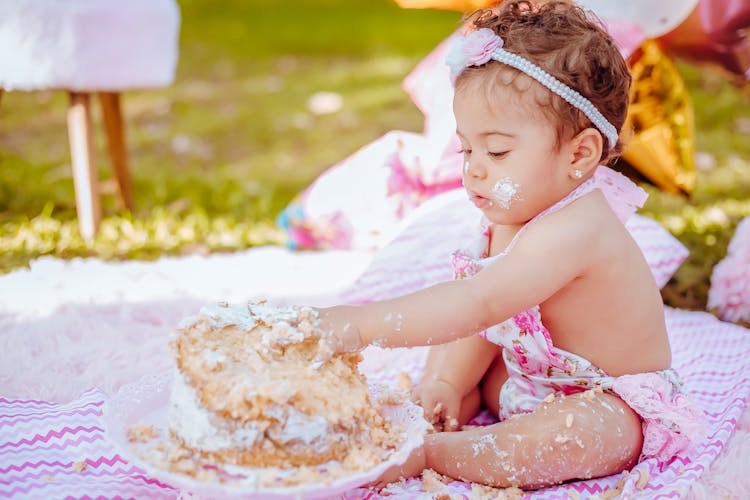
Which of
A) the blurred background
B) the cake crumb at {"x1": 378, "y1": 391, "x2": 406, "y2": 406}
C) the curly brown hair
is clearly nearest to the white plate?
the cake crumb at {"x1": 378, "y1": 391, "x2": 406, "y2": 406}

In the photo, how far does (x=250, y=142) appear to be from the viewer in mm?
4418

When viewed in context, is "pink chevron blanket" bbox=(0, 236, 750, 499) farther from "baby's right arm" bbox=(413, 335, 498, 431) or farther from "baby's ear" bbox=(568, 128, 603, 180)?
"baby's ear" bbox=(568, 128, 603, 180)

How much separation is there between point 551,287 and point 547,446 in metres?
0.29

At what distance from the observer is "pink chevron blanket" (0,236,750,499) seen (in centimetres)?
151

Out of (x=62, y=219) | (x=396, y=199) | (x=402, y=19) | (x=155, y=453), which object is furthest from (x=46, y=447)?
(x=402, y=19)

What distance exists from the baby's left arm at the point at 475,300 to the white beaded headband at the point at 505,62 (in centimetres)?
22

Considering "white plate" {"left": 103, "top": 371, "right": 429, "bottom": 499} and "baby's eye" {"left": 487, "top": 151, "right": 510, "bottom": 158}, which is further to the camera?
"baby's eye" {"left": 487, "top": 151, "right": 510, "bottom": 158}

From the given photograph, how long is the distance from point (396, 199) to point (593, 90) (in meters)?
1.23

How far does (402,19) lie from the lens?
782 centimetres

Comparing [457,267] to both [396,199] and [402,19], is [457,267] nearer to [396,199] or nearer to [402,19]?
[396,199]

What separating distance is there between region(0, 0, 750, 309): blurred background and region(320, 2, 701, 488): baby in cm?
95

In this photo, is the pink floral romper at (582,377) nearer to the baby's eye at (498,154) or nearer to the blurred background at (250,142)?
the baby's eye at (498,154)

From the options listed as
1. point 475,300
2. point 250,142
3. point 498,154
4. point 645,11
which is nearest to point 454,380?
point 475,300

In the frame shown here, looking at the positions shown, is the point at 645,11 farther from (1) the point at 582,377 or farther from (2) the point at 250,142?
(2) the point at 250,142
